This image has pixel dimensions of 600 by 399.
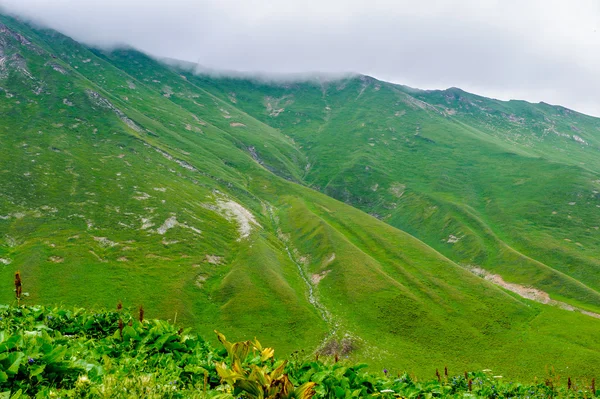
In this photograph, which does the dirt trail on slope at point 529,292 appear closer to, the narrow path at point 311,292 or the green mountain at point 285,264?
the green mountain at point 285,264

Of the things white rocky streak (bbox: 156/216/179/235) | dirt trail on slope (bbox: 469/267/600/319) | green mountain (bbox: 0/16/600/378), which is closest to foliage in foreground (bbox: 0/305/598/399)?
green mountain (bbox: 0/16/600/378)

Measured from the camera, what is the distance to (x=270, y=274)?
398 ft

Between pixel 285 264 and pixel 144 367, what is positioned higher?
pixel 144 367

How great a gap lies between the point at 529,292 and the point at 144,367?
156036 mm

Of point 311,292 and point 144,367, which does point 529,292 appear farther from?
point 144,367

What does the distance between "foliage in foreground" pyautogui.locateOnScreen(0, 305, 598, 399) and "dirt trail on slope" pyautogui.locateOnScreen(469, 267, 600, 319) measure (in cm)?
13869

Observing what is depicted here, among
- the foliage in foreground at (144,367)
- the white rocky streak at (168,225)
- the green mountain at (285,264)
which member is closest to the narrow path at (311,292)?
the green mountain at (285,264)

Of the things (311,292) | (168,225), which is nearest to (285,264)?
(311,292)

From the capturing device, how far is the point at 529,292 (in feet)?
440

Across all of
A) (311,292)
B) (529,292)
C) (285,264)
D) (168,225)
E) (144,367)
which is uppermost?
(144,367)

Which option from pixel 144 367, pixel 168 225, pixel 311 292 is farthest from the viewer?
pixel 168 225

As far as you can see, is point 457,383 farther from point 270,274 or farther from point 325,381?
point 270,274

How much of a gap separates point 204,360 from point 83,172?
179724mm

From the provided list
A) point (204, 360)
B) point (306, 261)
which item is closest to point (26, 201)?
point (306, 261)
